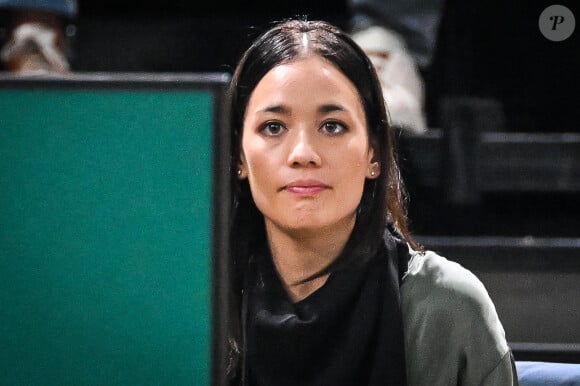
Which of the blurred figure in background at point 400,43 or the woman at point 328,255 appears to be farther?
the blurred figure in background at point 400,43

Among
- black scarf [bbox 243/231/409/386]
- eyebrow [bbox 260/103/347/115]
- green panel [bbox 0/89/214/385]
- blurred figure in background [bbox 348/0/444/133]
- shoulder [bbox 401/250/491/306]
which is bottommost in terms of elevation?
black scarf [bbox 243/231/409/386]

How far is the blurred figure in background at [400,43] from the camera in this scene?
1666 mm

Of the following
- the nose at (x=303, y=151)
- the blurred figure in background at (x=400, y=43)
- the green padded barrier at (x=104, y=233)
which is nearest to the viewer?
the green padded barrier at (x=104, y=233)

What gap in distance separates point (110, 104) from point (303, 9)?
140 cm

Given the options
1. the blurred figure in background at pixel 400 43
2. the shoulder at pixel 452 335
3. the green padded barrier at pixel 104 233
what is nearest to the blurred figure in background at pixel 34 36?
the blurred figure in background at pixel 400 43

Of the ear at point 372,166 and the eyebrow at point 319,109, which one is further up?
the eyebrow at point 319,109

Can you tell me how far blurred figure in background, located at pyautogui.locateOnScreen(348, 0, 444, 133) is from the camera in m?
1.67

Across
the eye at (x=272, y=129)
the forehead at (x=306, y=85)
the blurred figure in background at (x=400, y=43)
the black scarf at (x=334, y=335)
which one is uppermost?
the blurred figure in background at (x=400, y=43)

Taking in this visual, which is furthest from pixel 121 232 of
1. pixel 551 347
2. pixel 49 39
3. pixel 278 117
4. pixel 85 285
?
pixel 49 39

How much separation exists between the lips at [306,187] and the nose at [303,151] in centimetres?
2

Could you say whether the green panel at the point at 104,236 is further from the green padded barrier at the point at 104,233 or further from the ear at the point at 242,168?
the ear at the point at 242,168

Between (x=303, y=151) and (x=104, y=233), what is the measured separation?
0.99 ft

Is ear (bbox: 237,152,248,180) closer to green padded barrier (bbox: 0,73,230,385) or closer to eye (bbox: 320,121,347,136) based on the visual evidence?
eye (bbox: 320,121,347,136)

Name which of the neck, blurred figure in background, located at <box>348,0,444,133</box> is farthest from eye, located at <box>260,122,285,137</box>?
blurred figure in background, located at <box>348,0,444,133</box>
